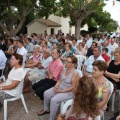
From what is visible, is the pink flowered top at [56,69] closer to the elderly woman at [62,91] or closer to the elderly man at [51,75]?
the elderly man at [51,75]

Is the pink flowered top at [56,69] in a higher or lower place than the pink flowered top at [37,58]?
lower

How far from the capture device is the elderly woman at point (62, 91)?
10.6 feet

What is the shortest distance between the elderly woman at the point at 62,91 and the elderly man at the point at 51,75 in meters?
0.30

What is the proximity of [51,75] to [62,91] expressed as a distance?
78 centimetres

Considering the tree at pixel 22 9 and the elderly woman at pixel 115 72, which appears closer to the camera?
the elderly woman at pixel 115 72

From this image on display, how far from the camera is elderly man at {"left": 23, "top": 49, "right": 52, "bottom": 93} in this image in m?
4.46

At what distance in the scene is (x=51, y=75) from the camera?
13.4 feet

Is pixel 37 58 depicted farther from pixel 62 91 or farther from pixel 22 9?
pixel 22 9

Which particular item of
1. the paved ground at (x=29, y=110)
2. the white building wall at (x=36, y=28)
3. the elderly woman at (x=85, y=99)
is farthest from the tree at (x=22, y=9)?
the white building wall at (x=36, y=28)

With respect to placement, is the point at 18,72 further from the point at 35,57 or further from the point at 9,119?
the point at 35,57

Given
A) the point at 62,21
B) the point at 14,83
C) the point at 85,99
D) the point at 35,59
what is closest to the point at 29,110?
the point at 14,83

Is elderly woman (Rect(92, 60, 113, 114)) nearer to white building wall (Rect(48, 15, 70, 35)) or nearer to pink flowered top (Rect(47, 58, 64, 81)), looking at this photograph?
pink flowered top (Rect(47, 58, 64, 81))

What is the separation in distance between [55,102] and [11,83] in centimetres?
86

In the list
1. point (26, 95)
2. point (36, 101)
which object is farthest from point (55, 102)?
point (26, 95)
